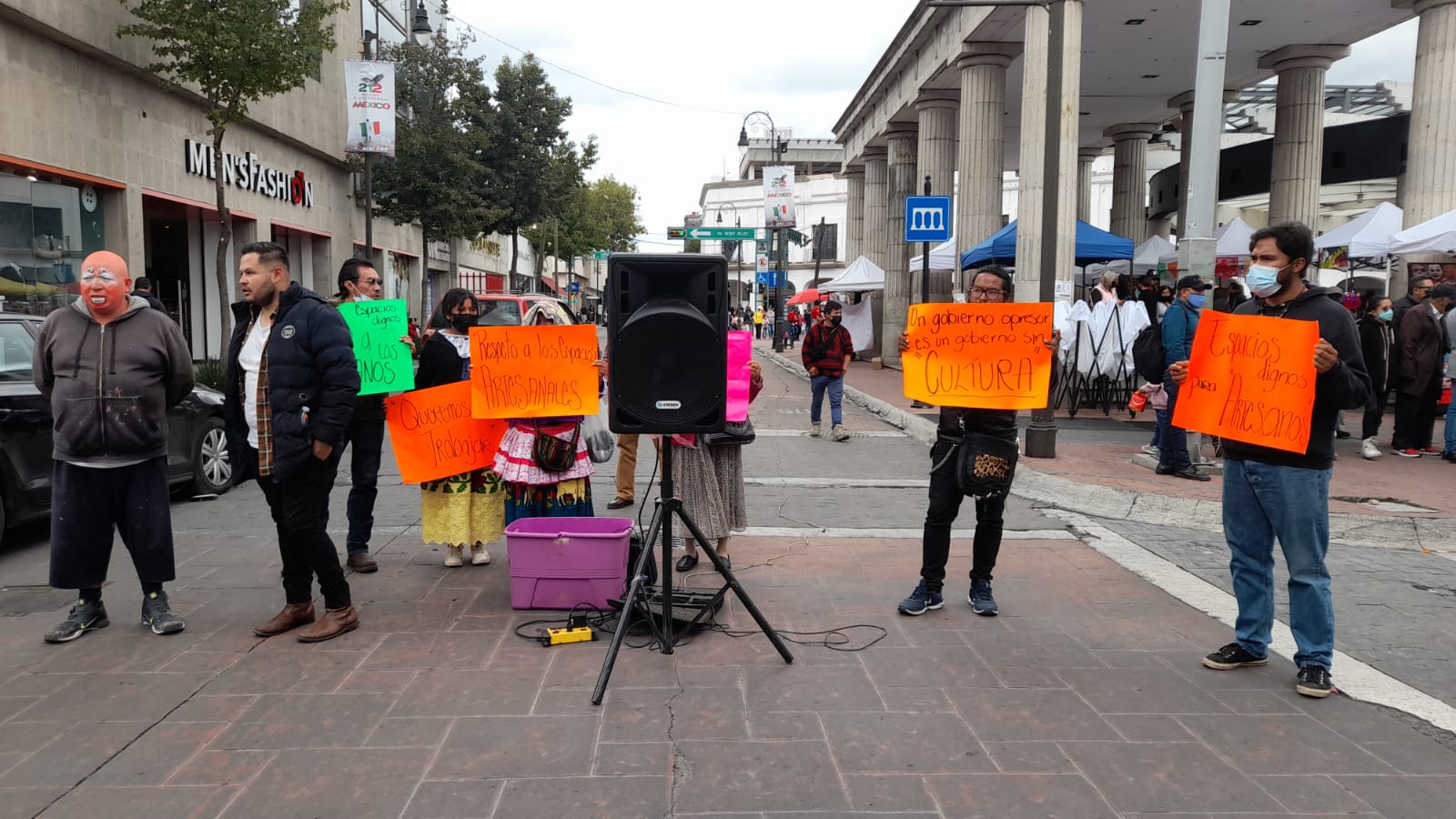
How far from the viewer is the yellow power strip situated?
189 inches

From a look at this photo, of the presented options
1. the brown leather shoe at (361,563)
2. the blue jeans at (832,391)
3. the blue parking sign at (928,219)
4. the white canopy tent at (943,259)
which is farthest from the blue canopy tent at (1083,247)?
the brown leather shoe at (361,563)

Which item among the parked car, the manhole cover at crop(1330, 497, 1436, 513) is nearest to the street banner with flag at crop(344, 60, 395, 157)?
the parked car

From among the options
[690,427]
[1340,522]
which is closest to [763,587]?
[690,427]

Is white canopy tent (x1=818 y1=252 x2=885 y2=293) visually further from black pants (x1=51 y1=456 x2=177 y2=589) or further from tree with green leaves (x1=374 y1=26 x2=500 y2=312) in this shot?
black pants (x1=51 y1=456 x2=177 y2=589)

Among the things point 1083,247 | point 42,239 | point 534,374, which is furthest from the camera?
point 1083,247

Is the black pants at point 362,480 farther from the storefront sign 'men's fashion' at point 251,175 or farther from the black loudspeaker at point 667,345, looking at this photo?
the storefront sign 'men's fashion' at point 251,175

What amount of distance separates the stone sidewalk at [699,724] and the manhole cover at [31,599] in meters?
0.33

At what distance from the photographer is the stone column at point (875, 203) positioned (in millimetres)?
30219

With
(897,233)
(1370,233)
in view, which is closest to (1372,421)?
(1370,233)

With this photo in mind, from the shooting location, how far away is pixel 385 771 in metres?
3.46

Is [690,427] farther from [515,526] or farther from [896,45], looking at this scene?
[896,45]

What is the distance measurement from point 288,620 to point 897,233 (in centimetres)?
2379

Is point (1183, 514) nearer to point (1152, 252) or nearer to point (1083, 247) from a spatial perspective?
point (1083, 247)

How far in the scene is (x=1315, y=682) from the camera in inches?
166
